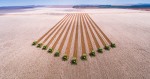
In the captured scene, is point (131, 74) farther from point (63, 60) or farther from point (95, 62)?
point (63, 60)

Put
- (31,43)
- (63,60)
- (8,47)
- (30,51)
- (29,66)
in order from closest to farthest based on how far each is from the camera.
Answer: (29,66), (63,60), (30,51), (8,47), (31,43)

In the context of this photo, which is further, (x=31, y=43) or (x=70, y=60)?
(x=31, y=43)

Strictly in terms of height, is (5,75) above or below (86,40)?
below

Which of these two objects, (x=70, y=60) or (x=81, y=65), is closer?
(x=81, y=65)

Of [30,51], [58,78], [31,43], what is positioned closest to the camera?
[58,78]

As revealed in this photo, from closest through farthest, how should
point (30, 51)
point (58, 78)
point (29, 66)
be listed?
point (58, 78) → point (29, 66) → point (30, 51)

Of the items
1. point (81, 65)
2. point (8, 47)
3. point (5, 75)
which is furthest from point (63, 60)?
point (8, 47)

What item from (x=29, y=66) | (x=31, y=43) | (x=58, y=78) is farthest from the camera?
(x=31, y=43)

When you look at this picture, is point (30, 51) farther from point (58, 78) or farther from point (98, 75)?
point (98, 75)

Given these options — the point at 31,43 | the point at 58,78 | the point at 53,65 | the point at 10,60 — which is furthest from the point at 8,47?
the point at 58,78
